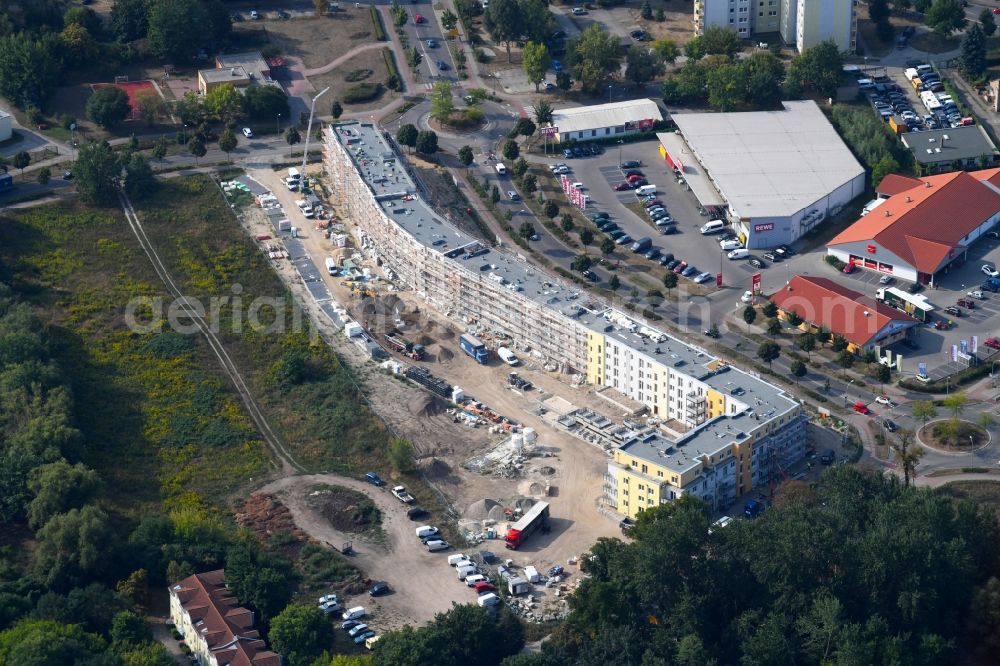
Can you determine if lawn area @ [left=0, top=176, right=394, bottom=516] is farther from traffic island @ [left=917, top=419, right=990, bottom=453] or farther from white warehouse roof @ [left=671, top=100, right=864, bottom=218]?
white warehouse roof @ [left=671, top=100, right=864, bottom=218]

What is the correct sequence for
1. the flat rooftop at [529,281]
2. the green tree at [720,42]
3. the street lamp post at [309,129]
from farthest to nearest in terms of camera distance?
the green tree at [720,42] → the street lamp post at [309,129] → the flat rooftop at [529,281]

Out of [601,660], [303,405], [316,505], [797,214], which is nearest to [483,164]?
[797,214]

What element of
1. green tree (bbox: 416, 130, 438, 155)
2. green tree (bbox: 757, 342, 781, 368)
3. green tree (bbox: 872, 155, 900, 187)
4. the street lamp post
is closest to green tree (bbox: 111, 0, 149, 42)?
the street lamp post

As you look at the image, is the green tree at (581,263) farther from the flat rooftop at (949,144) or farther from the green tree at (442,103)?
the flat rooftop at (949,144)

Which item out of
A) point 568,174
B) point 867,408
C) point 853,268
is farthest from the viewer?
point 568,174

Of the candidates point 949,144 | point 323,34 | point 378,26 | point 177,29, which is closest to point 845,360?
point 949,144

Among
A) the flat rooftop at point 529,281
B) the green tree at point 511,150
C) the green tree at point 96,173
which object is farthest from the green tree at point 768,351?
the green tree at point 96,173

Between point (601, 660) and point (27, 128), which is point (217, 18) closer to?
point (27, 128)
